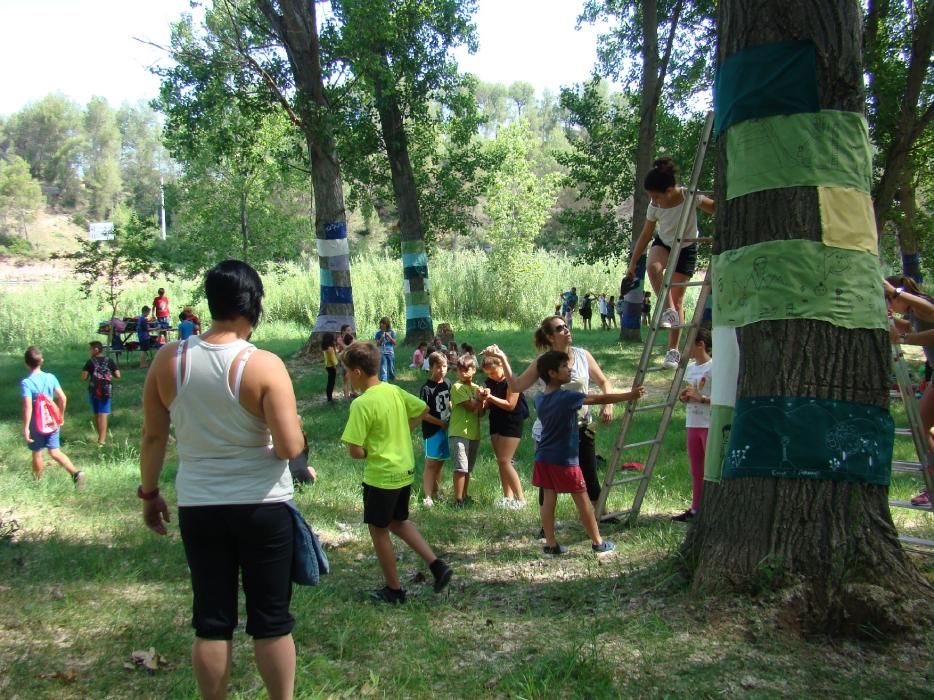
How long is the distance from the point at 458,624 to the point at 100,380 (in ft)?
31.9

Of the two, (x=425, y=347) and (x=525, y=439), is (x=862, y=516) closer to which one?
(x=525, y=439)

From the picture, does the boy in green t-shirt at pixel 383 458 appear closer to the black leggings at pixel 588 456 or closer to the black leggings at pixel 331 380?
the black leggings at pixel 588 456

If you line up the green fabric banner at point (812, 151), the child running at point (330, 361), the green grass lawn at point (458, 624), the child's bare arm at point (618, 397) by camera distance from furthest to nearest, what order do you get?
the child running at point (330, 361) → the child's bare arm at point (618, 397) → the green fabric banner at point (812, 151) → the green grass lawn at point (458, 624)

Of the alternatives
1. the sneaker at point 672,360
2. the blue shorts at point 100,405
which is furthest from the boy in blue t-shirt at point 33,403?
the sneaker at point 672,360

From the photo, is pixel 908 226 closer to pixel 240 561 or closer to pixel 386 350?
pixel 386 350

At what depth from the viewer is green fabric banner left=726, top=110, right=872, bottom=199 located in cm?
429

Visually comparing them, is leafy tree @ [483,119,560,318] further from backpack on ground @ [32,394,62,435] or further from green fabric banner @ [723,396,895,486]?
green fabric banner @ [723,396,895,486]

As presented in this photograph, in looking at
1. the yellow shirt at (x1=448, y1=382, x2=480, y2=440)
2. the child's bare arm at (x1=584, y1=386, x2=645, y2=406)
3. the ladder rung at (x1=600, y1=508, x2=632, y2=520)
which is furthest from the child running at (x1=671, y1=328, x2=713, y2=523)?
the yellow shirt at (x1=448, y1=382, x2=480, y2=440)

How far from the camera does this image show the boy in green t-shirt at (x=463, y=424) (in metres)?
8.29

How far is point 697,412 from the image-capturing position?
7012 mm

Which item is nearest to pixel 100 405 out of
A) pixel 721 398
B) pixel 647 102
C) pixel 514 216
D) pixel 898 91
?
pixel 721 398

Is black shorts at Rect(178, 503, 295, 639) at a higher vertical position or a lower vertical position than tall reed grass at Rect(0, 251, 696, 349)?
lower

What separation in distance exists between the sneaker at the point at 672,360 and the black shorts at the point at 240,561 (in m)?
4.06

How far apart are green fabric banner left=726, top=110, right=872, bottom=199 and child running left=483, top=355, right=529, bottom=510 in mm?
3920
